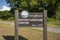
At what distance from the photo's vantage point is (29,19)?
12484 millimetres

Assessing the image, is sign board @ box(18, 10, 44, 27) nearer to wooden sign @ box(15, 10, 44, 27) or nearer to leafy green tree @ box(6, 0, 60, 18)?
wooden sign @ box(15, 10, 44, 27)

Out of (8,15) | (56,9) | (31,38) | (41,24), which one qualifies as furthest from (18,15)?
(8,15)

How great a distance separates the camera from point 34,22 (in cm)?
1251

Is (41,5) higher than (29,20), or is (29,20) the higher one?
(29,20)

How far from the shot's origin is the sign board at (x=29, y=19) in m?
12.4

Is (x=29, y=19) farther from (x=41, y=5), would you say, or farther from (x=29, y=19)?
(x=41, y=5)

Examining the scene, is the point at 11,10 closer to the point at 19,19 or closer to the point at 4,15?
the point at 4,15

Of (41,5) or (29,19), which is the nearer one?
(29,19)

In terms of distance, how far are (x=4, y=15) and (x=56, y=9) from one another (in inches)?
661

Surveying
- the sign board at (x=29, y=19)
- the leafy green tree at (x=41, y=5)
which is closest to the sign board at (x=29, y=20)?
the sign board at (x=29, y=19)

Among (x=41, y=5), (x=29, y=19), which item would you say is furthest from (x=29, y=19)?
(x=41, y=5)

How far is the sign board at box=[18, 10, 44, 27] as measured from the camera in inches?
488

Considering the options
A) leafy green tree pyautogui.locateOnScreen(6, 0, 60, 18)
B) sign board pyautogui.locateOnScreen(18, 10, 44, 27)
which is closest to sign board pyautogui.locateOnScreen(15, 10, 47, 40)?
sign board pyautogui.locateOnScreen(18, 10, 44, 27)

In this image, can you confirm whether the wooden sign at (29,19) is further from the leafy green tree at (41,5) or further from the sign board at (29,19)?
the leafy green tree at (41,5)
